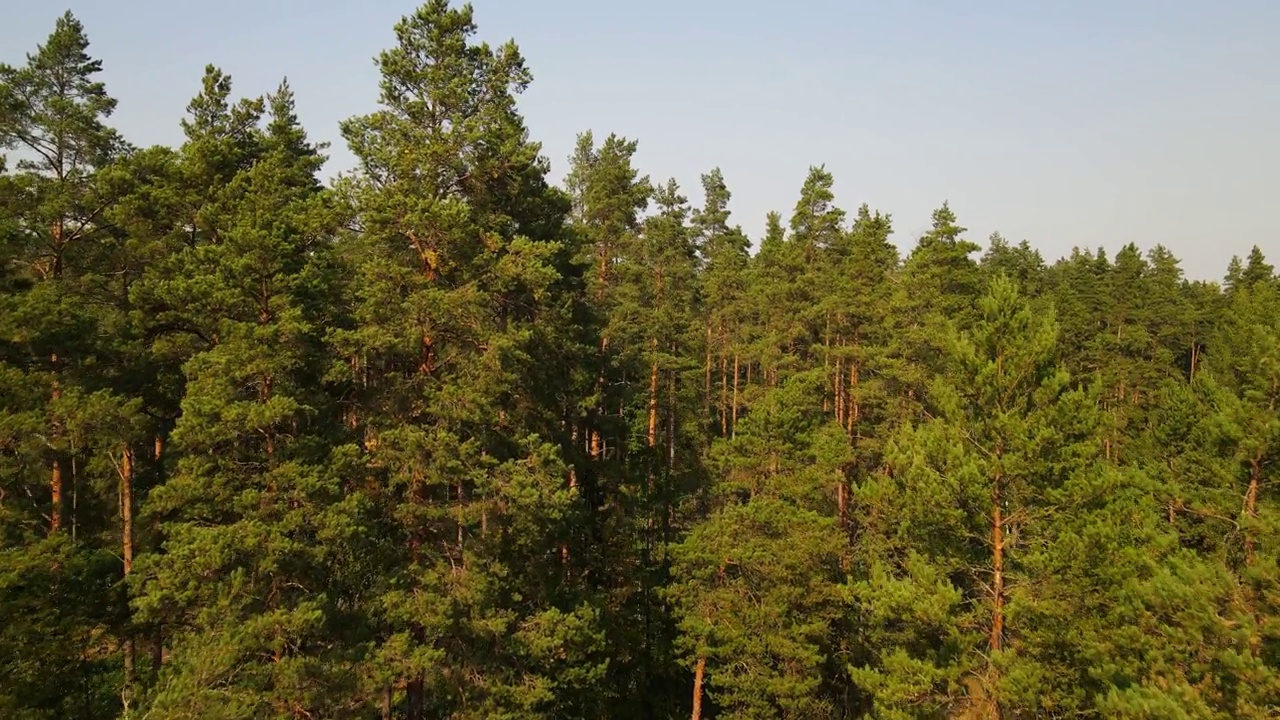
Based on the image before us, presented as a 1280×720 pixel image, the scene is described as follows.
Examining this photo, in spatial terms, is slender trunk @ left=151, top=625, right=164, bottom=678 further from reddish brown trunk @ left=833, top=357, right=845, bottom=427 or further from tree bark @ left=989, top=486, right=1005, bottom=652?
reddish brown trunk @ left=833, top=357, right=845, bottom=427

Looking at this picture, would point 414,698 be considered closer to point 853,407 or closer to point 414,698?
point 414,698

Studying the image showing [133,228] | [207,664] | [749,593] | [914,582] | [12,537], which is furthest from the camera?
[749,593]

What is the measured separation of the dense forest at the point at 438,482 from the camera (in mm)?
11969

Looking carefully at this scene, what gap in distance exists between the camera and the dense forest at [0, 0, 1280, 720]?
11969mm

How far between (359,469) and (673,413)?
19114 millimetres

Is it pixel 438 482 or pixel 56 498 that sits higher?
pixel 438 482

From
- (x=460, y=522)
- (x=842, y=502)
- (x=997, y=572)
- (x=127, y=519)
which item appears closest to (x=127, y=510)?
(x=127, y=519)

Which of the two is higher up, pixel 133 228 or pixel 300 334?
pixel 133 228

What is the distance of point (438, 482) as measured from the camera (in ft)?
46.1

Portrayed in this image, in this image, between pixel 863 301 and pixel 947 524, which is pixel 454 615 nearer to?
pixel 947 524

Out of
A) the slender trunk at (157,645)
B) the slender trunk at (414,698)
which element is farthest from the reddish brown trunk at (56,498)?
the slender trunk at (414,698)

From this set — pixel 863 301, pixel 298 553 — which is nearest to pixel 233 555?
pixel 298 553

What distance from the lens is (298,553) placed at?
1274 cm

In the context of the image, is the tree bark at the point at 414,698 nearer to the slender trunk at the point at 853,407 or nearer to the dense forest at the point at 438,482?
the dense forest at the point at 438,482
